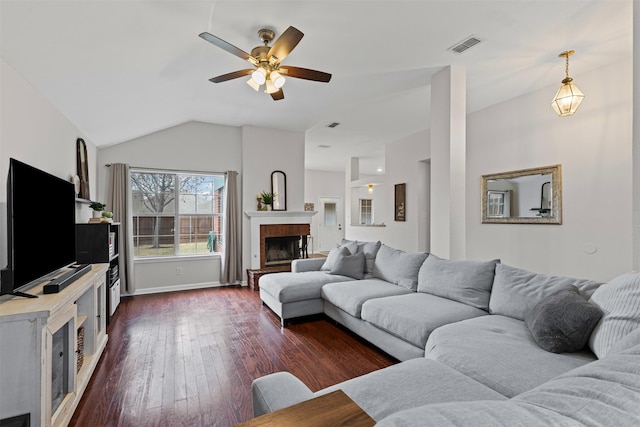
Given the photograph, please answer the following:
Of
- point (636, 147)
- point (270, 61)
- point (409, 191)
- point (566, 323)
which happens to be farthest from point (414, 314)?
point (409, 191)

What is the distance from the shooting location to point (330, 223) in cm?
1045

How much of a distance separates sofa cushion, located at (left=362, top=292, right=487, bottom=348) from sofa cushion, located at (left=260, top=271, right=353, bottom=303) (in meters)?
0.89

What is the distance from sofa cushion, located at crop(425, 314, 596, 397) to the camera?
149cm

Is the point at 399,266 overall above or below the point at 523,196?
below

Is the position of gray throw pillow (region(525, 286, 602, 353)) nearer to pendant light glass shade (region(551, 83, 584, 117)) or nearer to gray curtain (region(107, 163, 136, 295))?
pendant light glass shade (region(551, 83, 584, 117))

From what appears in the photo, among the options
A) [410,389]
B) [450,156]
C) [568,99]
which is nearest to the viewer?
[410,389]

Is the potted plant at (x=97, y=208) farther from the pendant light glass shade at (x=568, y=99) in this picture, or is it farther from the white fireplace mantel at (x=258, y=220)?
the pendant light glass shade at (x=568, y=99)

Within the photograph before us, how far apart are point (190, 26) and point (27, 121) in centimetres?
150

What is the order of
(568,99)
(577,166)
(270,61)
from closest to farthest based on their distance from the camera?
(270,61)
(568,99)
(577,166)

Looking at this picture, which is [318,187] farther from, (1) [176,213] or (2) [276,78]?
(2) [276,78]

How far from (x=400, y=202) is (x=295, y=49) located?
4.27m

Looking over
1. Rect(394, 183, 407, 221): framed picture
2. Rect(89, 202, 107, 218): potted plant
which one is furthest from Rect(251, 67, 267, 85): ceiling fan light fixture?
Rect(394, 183, 407, 221): framed picture

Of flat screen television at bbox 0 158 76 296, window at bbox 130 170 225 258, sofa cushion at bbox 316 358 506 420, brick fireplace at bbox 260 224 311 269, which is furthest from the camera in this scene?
brick fireplace at bbox 260 224 311 269

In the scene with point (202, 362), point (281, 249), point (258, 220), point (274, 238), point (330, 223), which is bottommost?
point (202, 362)
